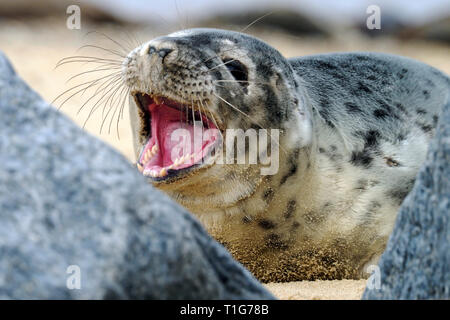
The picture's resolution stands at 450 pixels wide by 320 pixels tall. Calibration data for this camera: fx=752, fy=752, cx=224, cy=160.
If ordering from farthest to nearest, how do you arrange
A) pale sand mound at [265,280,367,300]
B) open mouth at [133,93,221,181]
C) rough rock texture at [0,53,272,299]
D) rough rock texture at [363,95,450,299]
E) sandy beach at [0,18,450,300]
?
sandy beach at [0,18,450,300]
open mouth at [133,93,221,181]
pale sand mound at [265,280,367,300]
rough rock texture at [363,95,450,299]
rough rock texture at [0,53,272,299]

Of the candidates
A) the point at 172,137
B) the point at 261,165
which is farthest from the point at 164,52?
the point at 261,165

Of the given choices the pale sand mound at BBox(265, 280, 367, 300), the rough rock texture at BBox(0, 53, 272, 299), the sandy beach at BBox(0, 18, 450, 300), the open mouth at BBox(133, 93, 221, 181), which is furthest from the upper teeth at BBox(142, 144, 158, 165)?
the sandy beach at BBox(0, 18, 450, 300)

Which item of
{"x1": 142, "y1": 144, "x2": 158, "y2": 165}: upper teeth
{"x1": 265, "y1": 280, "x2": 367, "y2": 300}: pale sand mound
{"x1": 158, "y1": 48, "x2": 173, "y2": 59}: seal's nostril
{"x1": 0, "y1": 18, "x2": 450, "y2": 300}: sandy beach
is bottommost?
{"x1": 265, "y1": 280, "x2": 367, "y2": 300}: pale sand mound

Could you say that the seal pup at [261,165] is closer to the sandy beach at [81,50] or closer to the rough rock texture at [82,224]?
the rough rock texture at [82,224]

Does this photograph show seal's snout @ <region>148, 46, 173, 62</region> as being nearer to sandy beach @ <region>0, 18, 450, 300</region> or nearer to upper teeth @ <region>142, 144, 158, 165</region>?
upper teeth @ <region>142, 144, 158, 165</region>

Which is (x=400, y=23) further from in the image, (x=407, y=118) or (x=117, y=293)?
(x=117, y=293)

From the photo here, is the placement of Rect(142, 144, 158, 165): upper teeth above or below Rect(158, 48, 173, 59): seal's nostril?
below

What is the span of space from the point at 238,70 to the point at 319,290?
1.24 m

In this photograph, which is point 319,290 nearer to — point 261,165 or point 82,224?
point 261,165

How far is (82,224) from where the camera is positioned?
1.98 metres

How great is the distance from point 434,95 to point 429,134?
38 cm

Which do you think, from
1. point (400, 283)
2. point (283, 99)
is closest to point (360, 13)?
point (283, 99)

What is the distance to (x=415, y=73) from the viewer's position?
16.5ft

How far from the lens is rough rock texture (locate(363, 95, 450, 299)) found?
7.32 ft
